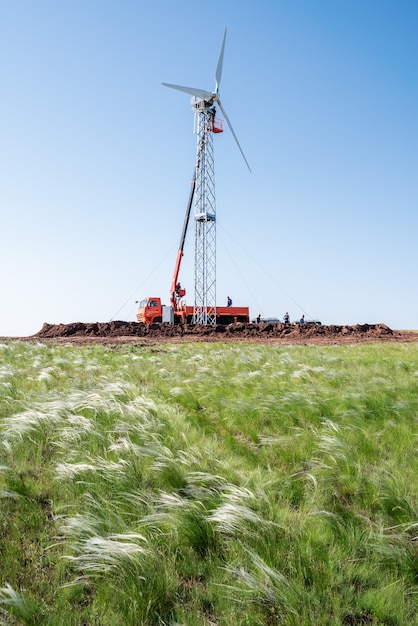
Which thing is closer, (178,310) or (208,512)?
(208,512)

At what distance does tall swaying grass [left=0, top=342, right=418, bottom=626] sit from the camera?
2.35 metres

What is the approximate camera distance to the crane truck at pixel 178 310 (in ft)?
119

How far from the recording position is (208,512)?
3.18 m

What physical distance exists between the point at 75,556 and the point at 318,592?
4.74 feet

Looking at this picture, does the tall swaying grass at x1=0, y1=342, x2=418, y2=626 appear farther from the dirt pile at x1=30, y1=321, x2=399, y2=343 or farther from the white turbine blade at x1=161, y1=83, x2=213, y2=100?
the white turbine blade at x1=161, y1=83, x2=213, y2=100

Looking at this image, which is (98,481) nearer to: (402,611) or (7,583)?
(7,583)

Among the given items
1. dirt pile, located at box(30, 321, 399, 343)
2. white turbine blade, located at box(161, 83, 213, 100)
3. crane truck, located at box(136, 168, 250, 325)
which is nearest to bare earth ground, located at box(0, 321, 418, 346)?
dirt pile, located at box(30, 321, 399, 343)

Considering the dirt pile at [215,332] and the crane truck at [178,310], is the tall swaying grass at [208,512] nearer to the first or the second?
the dirt pile at [215,332]

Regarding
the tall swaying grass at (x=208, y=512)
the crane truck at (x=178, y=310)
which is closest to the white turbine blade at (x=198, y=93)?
the crane truck at (x=178, y=310)

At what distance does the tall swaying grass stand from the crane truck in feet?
97.8

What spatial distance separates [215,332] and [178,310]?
11025mm

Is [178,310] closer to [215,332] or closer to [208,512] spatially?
[215,332]

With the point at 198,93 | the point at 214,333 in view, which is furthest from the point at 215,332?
the point at 198,93

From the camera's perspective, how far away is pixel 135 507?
3268mm
